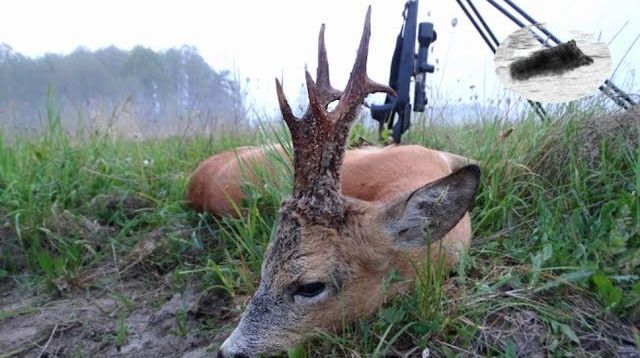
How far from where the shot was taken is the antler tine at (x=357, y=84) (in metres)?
2.11

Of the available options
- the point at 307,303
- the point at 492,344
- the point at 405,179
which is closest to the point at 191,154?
the point at 405,179

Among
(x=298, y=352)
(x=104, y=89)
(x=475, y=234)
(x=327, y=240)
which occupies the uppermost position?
(x=104, y=89)

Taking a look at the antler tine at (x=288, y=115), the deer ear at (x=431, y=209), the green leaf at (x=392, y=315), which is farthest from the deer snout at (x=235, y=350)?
the antler tine at (x=288, y=115)

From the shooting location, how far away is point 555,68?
2.56 meters

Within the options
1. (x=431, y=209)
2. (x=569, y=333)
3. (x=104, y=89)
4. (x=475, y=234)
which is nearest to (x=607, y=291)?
(x=569, y=333)

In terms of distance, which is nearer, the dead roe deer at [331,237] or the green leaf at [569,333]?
the green leaf at [569,333]

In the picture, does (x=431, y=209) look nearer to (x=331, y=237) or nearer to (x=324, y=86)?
(x=331, y=237)

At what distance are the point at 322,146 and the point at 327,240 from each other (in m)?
0.35

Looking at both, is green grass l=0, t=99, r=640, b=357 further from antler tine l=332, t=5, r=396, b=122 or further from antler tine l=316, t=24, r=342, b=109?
antler tine l=332, t=5, r=396, b=122

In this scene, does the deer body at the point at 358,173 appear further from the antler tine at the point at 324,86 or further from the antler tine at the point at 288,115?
the antler tine at the point at 288,115

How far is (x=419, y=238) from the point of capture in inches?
83.0

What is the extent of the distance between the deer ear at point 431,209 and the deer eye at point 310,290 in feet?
1.12

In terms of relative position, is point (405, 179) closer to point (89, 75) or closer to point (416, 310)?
point (416, 310)

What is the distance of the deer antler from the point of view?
2010 mm
